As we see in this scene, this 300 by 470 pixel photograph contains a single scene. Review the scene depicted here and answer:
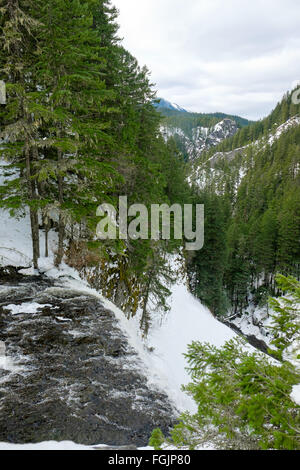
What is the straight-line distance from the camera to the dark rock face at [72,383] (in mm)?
4043

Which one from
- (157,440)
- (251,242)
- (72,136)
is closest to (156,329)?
(72,136)

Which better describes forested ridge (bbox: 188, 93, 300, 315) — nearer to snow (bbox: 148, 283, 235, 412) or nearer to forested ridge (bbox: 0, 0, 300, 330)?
snow (bbox: 148, 283, 235, 412)

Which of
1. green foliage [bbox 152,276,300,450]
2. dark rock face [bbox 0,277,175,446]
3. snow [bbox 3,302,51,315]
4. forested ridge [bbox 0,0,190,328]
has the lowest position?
dark rock face [bbox 0,277,175,446]

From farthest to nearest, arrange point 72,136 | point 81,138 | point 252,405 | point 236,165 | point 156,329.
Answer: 1. point 236,165
2. point 156,329
3. point 81,138
4. point 72,136
5. point 252,405

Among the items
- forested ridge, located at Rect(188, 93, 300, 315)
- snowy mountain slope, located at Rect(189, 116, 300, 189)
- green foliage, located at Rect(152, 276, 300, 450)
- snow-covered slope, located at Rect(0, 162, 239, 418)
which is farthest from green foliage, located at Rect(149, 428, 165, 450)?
snowy mountain slope, located at Rect(189, 116, 300, 189)

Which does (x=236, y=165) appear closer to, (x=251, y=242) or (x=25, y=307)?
(x=251, y=242)

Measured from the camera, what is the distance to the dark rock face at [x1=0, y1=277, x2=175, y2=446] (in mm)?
4043

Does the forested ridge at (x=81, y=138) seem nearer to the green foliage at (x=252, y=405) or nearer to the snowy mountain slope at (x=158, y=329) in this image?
the snowy mountain slope at (x=158, y=329)

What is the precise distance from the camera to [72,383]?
5.04 meters

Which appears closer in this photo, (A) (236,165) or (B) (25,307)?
(B) (25,307)

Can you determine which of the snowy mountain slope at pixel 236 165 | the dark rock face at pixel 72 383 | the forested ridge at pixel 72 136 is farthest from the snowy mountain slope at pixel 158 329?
the snowy mountain slope at pixel 236 165

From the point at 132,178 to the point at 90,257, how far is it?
5.76 meters

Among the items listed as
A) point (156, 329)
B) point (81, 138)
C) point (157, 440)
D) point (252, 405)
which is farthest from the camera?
point (156, 329)

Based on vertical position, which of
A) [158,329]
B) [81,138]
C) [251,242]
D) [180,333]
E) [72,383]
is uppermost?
[81,138]
